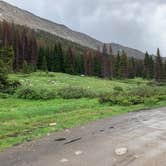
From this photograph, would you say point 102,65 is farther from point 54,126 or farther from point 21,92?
point 54,126

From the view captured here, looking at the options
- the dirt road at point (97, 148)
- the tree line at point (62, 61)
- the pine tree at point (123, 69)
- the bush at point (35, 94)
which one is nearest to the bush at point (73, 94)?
the bush at point (35, 94)

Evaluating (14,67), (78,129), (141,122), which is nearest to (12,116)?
(78,129)

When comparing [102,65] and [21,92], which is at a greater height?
[102,65]

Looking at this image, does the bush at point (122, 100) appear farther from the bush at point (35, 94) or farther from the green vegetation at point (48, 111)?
the bush at point (35, 94)

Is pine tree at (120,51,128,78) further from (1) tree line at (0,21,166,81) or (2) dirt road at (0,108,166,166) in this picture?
(2) dirt road at (0,108,166,166)

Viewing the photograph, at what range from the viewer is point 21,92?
31.9m

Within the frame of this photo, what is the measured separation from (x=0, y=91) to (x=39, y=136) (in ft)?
77.6

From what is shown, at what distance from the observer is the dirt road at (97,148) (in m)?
8.28

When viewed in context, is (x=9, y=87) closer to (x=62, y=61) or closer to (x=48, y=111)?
(x=48, y=111)

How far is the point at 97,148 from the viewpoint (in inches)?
378

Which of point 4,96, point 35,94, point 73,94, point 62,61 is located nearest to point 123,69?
point 62,61

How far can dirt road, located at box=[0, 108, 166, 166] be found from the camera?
326 inches

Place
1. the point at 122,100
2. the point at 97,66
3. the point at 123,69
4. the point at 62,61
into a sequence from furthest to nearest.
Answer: the point at 123,69 → the point at 97,66 → the point at 62,61 → the point at 122,100

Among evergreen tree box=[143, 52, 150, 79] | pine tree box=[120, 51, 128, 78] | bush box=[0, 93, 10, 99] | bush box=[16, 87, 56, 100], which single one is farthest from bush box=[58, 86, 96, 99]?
evergreen tree box=[143, 52, 150, 79]
